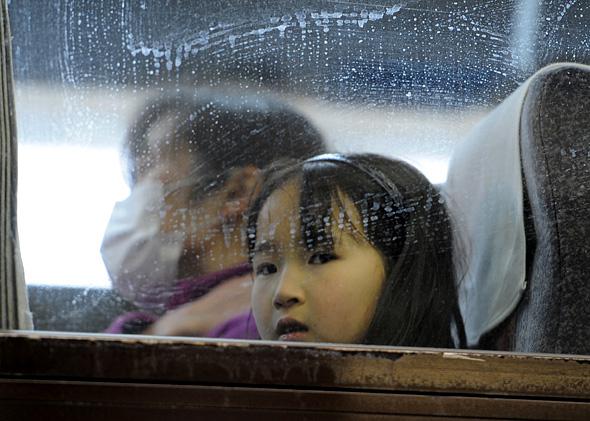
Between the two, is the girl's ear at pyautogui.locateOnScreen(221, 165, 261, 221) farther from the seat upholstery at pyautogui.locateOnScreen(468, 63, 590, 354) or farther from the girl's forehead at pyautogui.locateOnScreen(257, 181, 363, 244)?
the seat upholstery at pyautogui.locateOnScreen(468, 63, 590, 354)

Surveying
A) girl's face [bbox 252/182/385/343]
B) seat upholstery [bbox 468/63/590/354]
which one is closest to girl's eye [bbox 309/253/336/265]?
girl's face [bbox 252/182/385/343]

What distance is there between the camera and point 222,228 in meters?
1.00

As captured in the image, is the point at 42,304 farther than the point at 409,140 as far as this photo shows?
No

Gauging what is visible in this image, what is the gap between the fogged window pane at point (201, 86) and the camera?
37.8 inches

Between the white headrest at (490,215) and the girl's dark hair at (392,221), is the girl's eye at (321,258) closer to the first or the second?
the girl's dark hair at (392,221)

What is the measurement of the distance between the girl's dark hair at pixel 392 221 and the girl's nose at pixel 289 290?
0.04m

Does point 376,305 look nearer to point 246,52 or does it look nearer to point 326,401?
point 326,401

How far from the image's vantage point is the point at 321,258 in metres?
1.03

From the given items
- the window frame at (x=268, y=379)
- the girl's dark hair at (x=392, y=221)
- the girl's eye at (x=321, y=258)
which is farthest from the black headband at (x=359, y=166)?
the window frame at (x=268, y=379)

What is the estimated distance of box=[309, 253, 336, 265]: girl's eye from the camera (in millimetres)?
1030

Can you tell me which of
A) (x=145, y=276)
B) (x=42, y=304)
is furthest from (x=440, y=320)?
(x=42, y=304)

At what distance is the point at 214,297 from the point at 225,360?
11 cm

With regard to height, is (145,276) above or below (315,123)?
below

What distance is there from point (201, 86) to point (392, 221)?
0.99 ft
